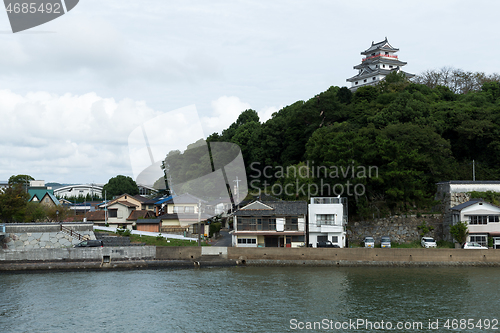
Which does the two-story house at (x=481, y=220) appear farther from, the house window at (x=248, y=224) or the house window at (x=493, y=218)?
the house window at (x=248, y=224)

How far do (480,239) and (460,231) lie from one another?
195 centimetres

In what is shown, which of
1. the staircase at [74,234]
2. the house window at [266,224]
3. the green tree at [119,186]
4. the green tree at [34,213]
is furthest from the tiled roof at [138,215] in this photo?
the green tree at [119,186]

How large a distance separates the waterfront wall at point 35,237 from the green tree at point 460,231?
3247 cm

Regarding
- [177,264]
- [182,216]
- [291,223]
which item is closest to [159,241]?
[177,264]

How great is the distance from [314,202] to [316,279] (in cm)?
1219

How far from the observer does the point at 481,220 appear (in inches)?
1463

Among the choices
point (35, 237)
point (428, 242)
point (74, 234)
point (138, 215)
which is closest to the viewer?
point (35, 237)

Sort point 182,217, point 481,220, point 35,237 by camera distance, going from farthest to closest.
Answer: point 182,217 < point 481,220 < point 35,237

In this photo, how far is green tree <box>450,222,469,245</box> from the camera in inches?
1449

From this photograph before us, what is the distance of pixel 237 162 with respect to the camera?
216ft

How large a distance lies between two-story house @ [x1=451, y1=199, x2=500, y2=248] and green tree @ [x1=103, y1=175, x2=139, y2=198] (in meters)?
70.1

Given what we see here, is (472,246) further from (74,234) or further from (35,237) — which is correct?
(35,237)

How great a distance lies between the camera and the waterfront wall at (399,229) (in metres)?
41.0

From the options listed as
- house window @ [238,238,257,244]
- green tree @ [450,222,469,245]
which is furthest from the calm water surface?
house window @ [238,238,257,244]
